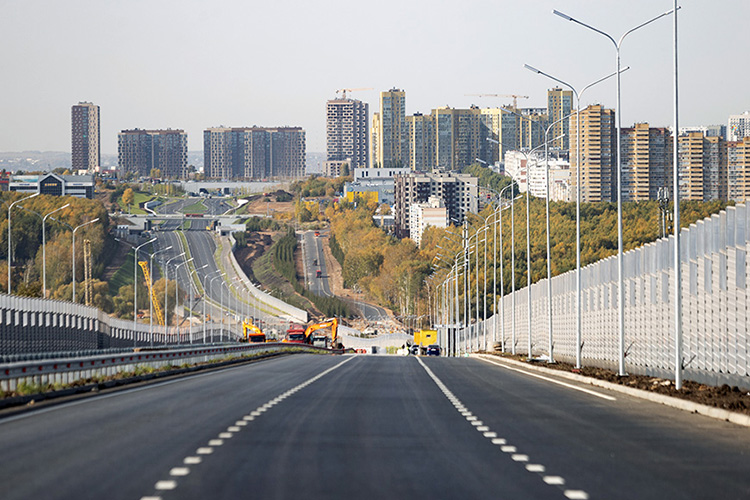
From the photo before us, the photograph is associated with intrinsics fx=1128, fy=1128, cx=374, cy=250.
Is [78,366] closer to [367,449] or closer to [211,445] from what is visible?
[211,445]

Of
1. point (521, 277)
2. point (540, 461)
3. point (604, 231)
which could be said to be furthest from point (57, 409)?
point (604, 231)

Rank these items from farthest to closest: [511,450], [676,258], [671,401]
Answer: [676,258] < [671,401] < [511,450]

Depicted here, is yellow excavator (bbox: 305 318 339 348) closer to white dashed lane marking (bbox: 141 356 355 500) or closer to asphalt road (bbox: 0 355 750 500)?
white dashed lane marking (bbox: 141 356 355 500)

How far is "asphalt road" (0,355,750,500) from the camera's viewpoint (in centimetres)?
1073

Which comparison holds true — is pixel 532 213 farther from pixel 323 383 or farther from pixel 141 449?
pixel 141 449

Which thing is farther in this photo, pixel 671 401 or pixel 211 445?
pixel 671 401

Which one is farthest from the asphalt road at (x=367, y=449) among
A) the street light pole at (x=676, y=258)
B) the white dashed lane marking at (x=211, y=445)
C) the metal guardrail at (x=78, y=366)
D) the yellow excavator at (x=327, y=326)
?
the yellow excavator at (x=327, y=326)

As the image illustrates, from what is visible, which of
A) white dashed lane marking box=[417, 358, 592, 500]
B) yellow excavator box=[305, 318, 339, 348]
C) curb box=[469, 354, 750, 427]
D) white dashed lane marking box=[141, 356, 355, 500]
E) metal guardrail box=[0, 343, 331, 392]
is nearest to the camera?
white dashed lane marking box=[417, 358, 592, 500]

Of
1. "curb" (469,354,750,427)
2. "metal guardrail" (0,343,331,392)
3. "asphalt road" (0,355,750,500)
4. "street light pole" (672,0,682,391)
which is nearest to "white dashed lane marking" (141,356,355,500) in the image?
"asphalt road" (0,355,750,500)

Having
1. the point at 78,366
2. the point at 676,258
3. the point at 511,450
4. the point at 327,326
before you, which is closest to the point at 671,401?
the point at 676,258

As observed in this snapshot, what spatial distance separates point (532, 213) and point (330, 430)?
177249mm

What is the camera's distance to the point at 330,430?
16.7 m

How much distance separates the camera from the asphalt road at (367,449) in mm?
10734

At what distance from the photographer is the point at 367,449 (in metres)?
14.3
